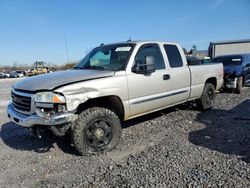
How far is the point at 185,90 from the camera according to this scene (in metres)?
5.95

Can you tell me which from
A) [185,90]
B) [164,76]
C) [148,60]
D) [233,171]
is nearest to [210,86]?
[185,90]

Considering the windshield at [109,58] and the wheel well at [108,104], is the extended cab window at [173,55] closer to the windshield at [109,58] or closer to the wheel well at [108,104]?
the windshield at [109,58]

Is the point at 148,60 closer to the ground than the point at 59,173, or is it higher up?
higher up

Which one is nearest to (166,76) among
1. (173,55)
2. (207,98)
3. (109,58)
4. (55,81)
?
(173,55)

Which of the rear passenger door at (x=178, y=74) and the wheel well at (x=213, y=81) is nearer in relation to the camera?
the rear passenger door at (x=178, y=74)

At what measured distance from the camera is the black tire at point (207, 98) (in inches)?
271

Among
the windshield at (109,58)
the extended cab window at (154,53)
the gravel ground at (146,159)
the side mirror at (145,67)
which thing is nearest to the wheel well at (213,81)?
the gravel ground at (146,159)

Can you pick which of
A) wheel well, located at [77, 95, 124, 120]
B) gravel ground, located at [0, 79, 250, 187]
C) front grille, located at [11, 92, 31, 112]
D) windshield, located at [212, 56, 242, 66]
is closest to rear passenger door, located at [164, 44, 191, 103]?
gravel ground, located at [0, 79, 250, 187]

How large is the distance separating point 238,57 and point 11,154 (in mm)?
10646

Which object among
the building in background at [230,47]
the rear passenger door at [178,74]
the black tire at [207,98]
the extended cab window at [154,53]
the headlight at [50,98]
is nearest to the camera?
the headlight at [50,98]

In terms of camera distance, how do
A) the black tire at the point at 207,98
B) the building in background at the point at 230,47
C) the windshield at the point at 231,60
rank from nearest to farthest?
the black tire at the point at 207,98, the windshield at the point at 231,60, the building in background at the point at 230,47

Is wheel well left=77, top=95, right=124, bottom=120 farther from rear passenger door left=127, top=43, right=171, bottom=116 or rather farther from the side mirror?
the side mirror

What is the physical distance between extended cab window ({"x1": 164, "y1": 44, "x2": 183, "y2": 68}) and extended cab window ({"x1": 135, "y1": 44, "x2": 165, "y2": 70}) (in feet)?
0.92

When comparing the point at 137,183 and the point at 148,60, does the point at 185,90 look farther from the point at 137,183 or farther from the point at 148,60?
the point at 137,183
